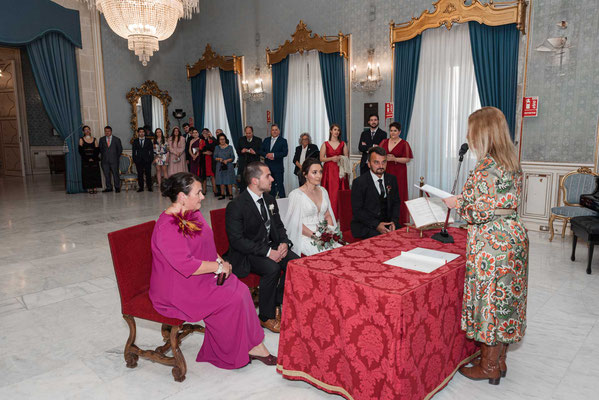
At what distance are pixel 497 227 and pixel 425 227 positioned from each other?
78cm

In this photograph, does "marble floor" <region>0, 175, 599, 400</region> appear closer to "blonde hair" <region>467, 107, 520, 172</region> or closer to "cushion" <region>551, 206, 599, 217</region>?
"cushion" <region>551, 206, 599, 217</region>

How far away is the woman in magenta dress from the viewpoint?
2.55m

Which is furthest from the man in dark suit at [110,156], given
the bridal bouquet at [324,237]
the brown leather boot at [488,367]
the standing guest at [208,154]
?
the brown leather boot at [488,367]

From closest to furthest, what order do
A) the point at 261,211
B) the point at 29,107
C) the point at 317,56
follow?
the point at 261,211
the point at 317,56
the point at 29,107

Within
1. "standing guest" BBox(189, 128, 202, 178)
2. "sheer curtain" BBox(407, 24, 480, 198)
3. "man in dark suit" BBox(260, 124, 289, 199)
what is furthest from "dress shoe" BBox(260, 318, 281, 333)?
"standing guest" BBox(189, 128, 202, 178)

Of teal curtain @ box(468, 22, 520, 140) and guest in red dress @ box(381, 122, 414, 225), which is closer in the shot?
teal curtain @ box(468, 22, 520, 140)

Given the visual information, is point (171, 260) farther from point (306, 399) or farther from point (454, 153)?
point (454, 153)

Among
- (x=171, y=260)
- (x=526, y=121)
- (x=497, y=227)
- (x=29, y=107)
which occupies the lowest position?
(x=171, y=260)

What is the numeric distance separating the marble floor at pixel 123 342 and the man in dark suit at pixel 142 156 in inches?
215

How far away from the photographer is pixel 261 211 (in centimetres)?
333

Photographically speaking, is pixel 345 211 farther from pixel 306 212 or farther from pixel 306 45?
pixel 306 45

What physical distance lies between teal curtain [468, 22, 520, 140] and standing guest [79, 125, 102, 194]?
346 inches

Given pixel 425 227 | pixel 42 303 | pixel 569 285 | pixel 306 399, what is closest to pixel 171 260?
pixel 306 399

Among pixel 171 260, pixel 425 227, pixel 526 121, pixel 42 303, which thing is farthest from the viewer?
pixel 526 121
